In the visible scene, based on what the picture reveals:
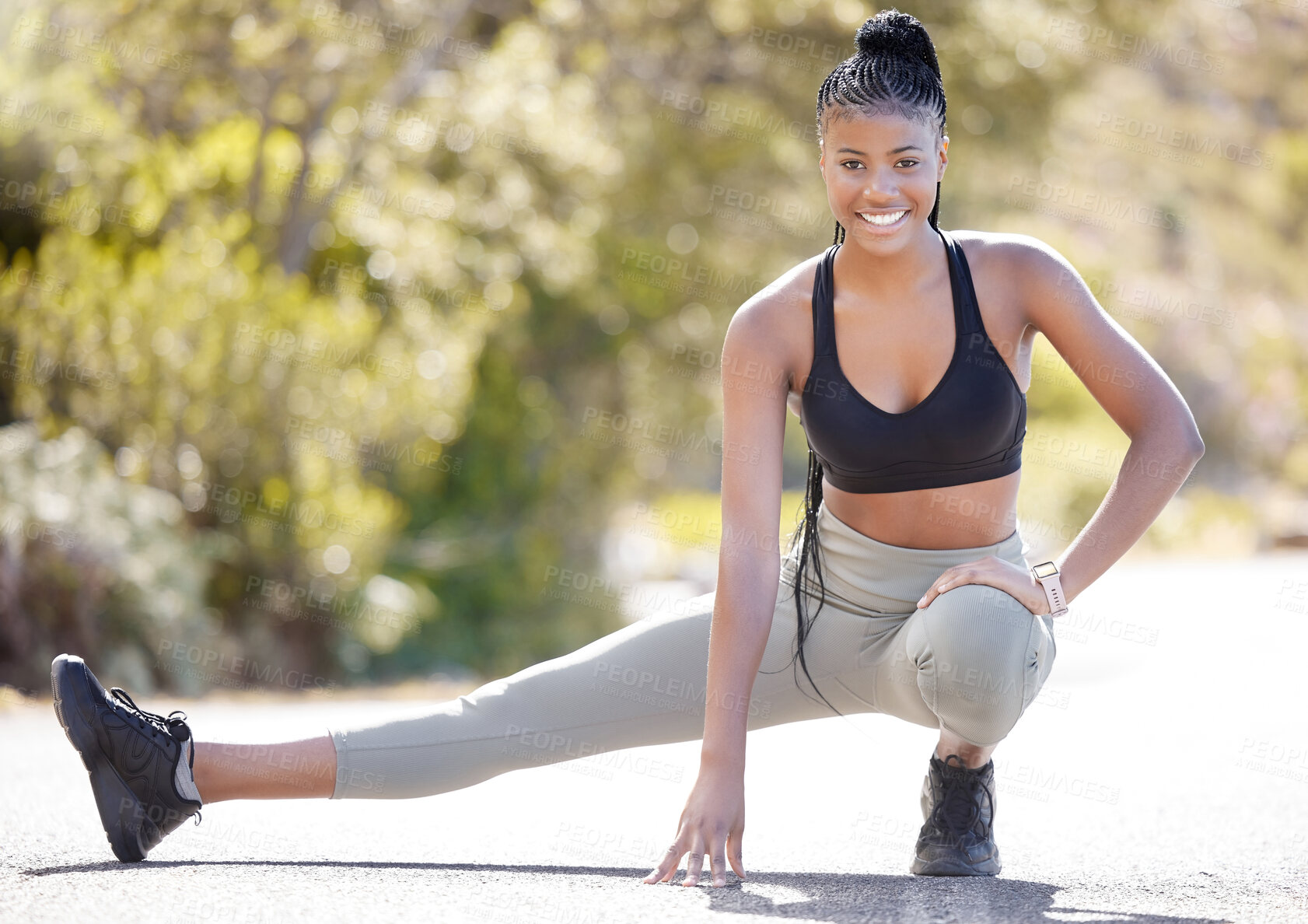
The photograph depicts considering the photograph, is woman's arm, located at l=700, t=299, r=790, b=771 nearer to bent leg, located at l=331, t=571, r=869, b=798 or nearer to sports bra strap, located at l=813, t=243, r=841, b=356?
sports bra strap, located at l=813, t=243, r=841, b=356

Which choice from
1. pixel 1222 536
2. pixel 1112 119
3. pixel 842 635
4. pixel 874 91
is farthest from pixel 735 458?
pixel 1222 536

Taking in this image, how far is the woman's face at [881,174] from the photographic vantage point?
2.53 meters

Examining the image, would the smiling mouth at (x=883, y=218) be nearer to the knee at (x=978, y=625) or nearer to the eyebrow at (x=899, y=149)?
the eyebrow at (x=899, y=149)

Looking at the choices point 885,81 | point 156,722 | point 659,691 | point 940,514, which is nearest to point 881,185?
point 885,81

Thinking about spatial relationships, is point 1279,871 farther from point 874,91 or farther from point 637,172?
point 637,172

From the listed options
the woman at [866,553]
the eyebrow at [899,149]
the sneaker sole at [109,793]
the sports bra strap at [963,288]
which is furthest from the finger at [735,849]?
the eyebrow at [899,149]

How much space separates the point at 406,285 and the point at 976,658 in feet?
26.2

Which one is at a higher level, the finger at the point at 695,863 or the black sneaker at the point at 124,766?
the black sneaker at the point at 124,766

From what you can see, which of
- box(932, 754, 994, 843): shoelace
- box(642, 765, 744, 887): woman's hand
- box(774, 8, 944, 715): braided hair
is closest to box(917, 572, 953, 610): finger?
box(774, 8, 944, 715): braided hair

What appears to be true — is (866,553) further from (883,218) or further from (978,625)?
(883,218)

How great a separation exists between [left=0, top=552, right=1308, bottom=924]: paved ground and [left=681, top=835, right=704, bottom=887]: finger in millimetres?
34

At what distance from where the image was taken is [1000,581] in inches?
97.8

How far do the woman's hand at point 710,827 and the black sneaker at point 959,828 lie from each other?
52 cm

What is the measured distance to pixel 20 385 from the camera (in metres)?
7.27
